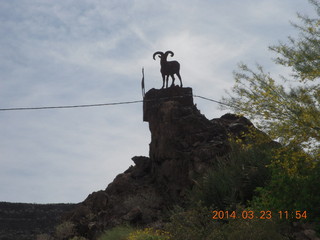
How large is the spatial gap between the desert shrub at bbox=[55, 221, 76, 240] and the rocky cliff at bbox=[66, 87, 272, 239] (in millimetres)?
333

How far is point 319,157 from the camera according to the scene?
1178 centimetres

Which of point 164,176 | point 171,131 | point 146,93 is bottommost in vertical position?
point 164,176

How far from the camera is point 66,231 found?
2133 centimetres

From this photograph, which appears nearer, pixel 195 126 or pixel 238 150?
pixel 238 150

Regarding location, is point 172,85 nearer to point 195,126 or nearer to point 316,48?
point 195,126

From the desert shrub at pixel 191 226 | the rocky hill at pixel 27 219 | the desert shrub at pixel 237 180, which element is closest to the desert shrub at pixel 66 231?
the rocky hill at pixel 27 219

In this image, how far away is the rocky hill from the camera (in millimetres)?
24250

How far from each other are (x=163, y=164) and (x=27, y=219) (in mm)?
9197

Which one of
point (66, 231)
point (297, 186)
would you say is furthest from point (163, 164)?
point (297, 186)

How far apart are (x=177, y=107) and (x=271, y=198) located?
363 inches

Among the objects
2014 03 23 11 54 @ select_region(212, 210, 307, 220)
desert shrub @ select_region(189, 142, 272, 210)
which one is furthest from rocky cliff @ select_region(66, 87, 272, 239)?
2014 03 23 11 54 @ select_region(212, 210, 307, 220)

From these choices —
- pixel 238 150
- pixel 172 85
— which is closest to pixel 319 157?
pixel 238 150

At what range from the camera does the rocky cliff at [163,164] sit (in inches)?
783

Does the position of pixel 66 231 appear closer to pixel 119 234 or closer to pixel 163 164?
pixel 163 164
